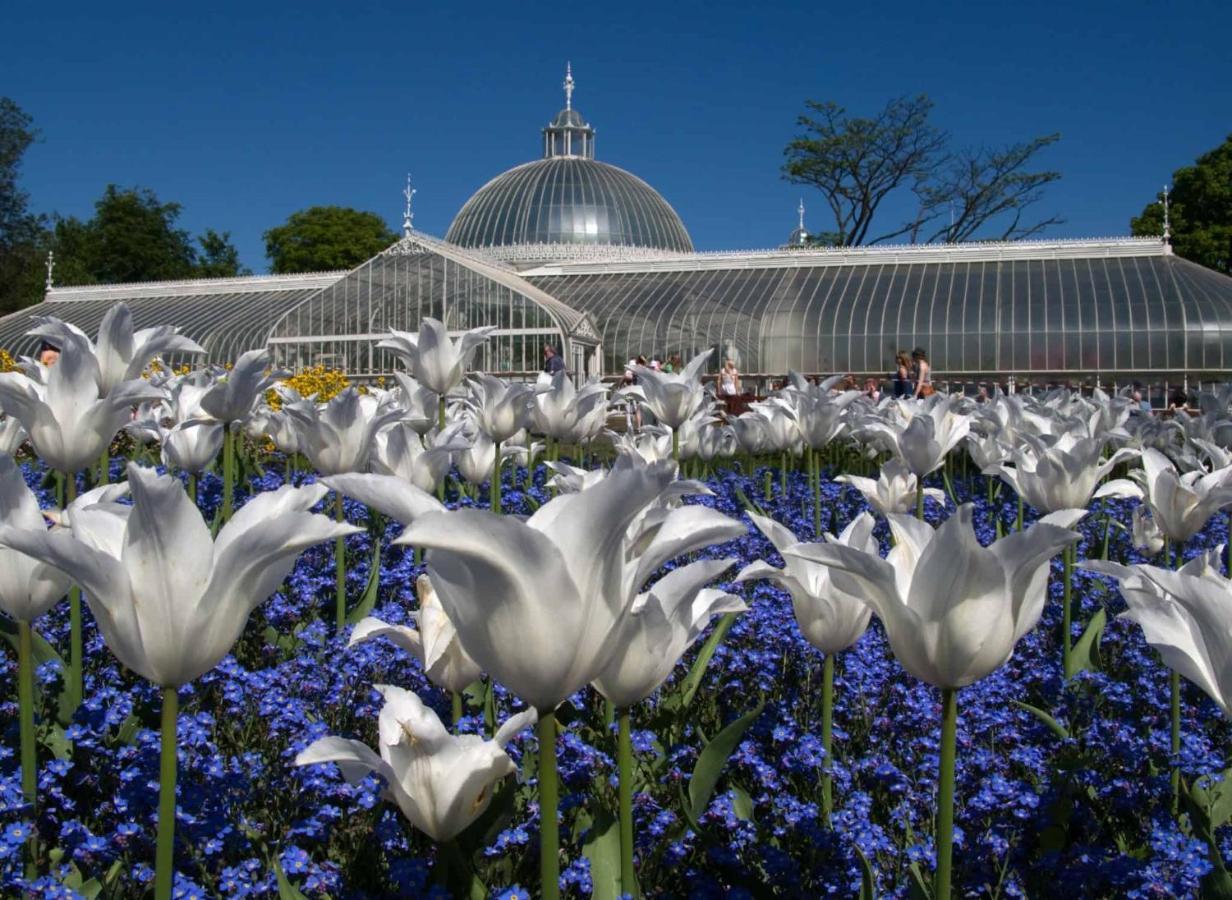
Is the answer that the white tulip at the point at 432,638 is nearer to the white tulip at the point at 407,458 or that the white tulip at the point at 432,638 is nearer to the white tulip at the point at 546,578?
the white tulip at the point at 546,578

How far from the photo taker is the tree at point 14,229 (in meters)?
43.6

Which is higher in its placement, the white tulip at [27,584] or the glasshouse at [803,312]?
the glasshouse at [803,312]

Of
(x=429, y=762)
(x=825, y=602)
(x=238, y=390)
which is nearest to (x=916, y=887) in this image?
(x=825, y=602)

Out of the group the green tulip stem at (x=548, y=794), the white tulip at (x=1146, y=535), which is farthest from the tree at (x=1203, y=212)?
the green tulip stem at (x=548, y=794)

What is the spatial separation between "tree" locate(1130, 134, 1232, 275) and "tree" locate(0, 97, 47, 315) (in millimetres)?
42713

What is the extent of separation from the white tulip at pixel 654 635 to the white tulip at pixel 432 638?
0.30 metres

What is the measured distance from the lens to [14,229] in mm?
44781

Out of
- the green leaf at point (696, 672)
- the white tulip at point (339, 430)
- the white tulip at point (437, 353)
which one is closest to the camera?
the green leaf at point (696, 672)

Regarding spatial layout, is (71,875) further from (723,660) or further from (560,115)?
(560,115)

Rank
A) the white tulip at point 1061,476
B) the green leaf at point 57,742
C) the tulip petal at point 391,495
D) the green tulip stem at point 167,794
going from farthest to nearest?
1. the white tulip at point 1061,476
2. the green leaf at point 57,742
3. the green tulip stem at point 167,794
4. the tulip petal at point 391,495

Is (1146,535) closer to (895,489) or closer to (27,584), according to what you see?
(895,489)

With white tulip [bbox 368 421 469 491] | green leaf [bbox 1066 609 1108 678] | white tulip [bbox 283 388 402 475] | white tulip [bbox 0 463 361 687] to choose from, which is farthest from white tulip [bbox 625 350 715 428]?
white tulip [bbox 0 463 361 687]

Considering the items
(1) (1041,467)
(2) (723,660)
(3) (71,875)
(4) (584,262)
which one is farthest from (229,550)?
(4) (584,262)

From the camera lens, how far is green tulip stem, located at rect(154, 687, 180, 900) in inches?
55.9
